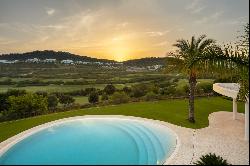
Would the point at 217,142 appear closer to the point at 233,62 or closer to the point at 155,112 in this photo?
the point at 233,62

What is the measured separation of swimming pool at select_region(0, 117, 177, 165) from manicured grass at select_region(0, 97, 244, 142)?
5.31 feet

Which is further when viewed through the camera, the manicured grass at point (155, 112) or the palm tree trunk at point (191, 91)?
the manicured grass at point (155, 112)

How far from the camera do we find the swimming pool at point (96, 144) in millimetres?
15008

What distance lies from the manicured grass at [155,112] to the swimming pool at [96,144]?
162 cm

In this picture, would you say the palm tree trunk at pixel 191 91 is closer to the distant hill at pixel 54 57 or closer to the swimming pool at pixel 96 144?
the swimming pool at pixel 96 144

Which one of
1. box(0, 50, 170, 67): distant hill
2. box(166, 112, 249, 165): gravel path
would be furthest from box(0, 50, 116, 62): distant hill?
box(166, 112, 249, 165): gravel path

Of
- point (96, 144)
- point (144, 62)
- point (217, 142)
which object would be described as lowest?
point (96, 144)

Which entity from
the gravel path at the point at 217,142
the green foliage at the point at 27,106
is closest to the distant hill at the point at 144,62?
the green foliage at the point at 27,106

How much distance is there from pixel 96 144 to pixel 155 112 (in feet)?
24.9

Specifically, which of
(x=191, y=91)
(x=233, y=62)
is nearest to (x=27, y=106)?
(x=191, y=91)

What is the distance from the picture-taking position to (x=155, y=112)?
947 inches

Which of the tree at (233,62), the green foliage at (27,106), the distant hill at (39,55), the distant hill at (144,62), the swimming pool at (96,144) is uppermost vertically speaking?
the distant hill at (39,55)

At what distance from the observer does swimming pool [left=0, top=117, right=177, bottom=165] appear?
49.2 feet

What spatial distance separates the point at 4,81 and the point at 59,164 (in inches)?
1834
